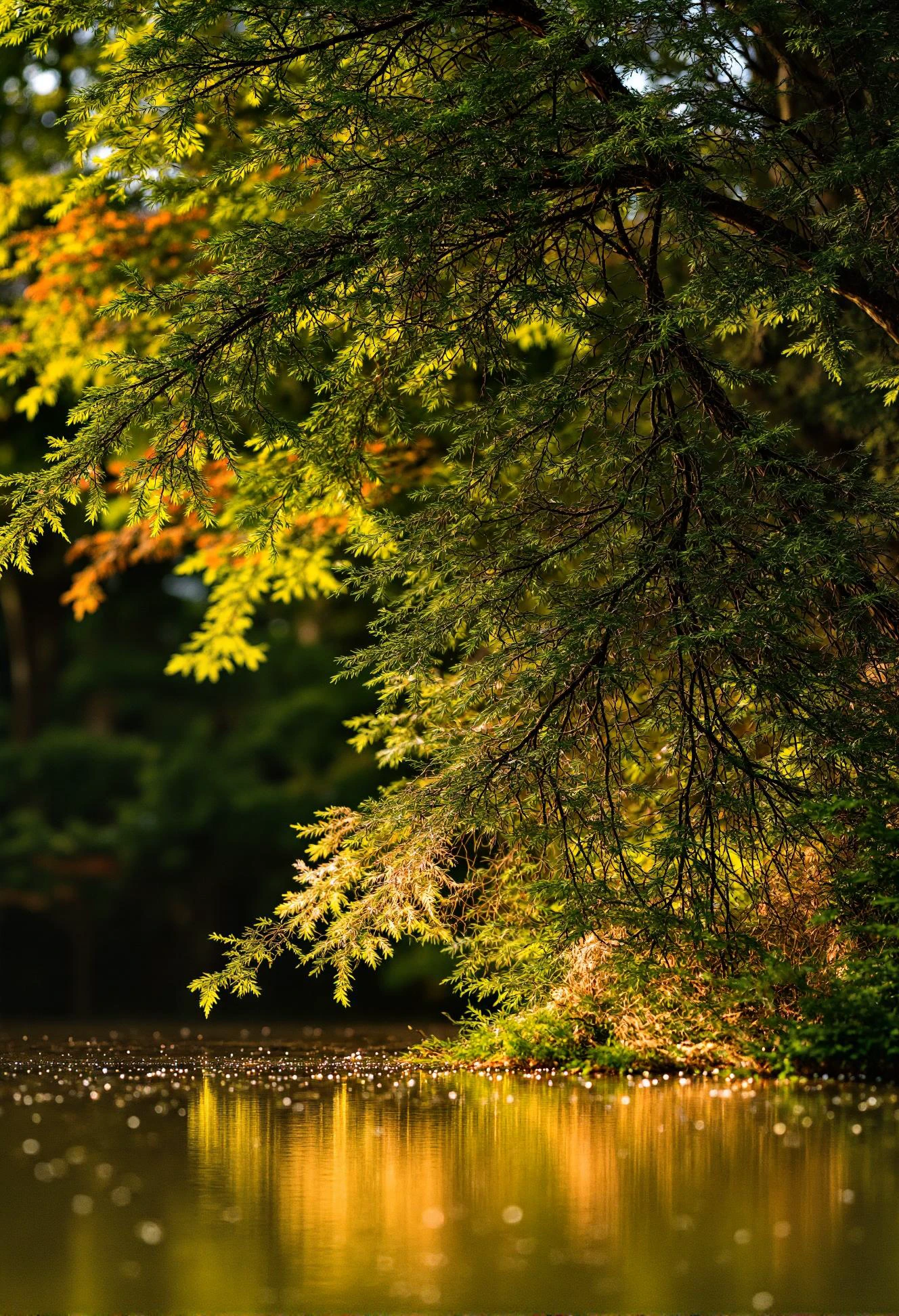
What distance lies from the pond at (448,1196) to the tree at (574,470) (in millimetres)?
936

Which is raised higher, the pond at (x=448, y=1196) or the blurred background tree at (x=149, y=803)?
the blurred background tree at (x=149, y=803)

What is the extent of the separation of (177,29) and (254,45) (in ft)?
1.53

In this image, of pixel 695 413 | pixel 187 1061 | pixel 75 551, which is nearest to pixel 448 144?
pixel 695 413

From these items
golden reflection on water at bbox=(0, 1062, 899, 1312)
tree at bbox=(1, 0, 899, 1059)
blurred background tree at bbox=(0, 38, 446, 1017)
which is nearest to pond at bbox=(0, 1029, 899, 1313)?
golden reflection on water at bbox=(0, 1062, 899, 1312)

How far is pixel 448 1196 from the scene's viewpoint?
17.3ft

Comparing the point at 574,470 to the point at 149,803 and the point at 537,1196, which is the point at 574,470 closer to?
the point at 537,1196

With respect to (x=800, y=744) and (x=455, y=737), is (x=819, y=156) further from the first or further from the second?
(x=455, y=737)

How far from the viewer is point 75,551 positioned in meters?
15.7

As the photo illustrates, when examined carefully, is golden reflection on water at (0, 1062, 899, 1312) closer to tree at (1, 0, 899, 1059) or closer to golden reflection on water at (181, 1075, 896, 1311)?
golden reflection on water at (181, 1075, 896, 1311)

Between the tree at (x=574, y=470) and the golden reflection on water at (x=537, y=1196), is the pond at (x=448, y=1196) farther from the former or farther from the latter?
the tree at (x=574, y=470)

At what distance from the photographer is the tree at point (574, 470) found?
8141 millimetres

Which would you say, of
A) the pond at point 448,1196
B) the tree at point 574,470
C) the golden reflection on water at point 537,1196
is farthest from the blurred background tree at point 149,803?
the golden reflection on water at point 537,1196

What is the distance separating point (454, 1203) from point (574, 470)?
16.1 feet

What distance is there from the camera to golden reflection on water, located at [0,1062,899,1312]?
4.02 m
